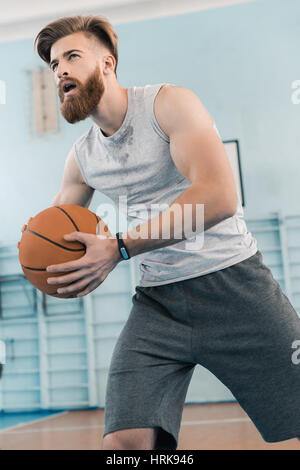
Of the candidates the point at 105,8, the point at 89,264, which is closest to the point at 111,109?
the point at 89,264

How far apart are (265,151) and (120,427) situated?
405cm

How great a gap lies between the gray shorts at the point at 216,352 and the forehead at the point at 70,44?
30.9 inches

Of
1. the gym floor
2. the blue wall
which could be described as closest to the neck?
the gym floor

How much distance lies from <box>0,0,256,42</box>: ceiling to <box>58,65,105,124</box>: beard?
13.4ft

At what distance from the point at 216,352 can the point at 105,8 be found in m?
4.72

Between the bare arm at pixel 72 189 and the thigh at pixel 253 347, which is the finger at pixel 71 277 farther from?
the bare arm at pixel 72 189

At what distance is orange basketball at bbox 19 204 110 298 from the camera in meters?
1.33

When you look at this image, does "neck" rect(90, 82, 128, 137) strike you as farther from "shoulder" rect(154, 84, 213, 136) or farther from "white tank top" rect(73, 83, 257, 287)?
"shoulder" rect(154, 84, 213, 136)

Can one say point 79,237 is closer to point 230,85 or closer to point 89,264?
point 89,264

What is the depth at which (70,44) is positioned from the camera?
5.18 feet

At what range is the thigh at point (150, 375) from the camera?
1.39m

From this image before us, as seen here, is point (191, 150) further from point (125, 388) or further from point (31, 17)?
point (31, 17)

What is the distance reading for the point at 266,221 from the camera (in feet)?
16.4

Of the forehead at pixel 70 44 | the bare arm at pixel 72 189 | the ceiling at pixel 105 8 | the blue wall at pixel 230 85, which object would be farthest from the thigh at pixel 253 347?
the ceiling at pixel 105 8
